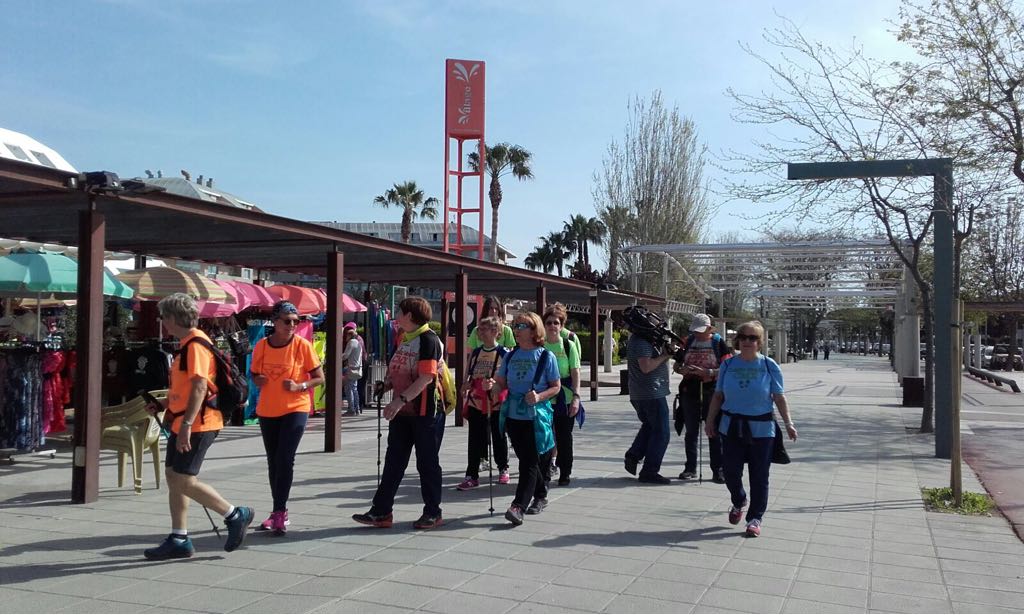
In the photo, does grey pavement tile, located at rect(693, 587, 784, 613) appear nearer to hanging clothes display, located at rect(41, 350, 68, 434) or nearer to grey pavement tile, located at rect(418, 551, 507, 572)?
grey pavement tile, located at rect(418, 551, 507, 572)

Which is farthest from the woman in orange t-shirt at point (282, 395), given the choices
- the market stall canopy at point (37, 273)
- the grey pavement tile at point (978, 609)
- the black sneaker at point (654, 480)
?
the market stall canopy at point (37, 273)

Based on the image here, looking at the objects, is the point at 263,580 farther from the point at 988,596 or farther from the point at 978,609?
the point at 988,596

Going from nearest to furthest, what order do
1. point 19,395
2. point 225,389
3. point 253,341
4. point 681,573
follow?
point 681,573 → point 225,389 → point 19,395 → point 253,341

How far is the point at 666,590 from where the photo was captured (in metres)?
4.97

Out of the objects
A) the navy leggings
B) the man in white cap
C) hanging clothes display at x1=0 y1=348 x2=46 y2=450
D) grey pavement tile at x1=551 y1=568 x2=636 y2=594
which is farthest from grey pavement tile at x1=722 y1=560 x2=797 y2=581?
hanging clothes display at x1=0 y1=348 x2=46 y2=450

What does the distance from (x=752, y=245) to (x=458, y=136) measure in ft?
31.1

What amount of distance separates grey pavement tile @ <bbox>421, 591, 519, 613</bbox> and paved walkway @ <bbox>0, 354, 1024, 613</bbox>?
2 cm

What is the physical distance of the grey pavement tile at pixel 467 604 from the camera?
14.9 feet

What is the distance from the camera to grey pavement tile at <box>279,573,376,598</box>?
479 centimetres

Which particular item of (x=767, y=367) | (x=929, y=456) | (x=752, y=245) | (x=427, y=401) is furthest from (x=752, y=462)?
(x=752, y=245)

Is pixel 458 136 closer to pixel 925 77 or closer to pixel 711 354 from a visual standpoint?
pixel 925 77

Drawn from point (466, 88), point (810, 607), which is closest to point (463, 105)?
point (466, 88)

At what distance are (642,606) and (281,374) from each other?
109 inches

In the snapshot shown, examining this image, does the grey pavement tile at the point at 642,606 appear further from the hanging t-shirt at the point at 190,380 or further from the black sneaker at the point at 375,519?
the hanging t-shirt at the point at 190,380
